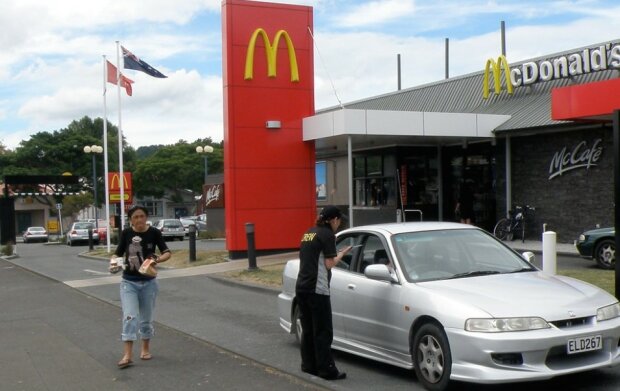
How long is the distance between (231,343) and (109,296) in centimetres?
672

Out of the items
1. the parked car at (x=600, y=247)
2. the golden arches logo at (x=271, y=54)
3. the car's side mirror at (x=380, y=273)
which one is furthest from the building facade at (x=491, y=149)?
the car's side mirror at (x=380, y=273)

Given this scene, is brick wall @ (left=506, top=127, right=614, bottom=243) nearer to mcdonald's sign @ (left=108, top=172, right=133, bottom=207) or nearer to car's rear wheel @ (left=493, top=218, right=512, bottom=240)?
car's rear wheel @ (left=493, top=218, right=512, bottom=240)

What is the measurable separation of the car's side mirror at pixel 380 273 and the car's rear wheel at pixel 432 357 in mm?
632

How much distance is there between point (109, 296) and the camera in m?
15.3

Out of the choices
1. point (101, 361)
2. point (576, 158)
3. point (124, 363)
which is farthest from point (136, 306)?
point (576, 158)

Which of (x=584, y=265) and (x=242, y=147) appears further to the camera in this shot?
(x=242, y=147)

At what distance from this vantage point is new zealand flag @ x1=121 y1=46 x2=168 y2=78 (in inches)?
1094

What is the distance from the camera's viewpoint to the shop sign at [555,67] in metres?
20.2

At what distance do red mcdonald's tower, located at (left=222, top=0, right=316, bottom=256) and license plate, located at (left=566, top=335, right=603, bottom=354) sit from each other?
15767 mm

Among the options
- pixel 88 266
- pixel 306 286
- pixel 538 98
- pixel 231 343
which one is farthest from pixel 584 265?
pixel 88 266

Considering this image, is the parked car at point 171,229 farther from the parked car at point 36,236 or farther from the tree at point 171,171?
the tree at point 171,171

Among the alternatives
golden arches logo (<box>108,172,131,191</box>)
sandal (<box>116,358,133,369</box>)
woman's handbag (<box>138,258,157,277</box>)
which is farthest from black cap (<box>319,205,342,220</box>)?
golden arches logo (<box>108,172,131,191</box>)

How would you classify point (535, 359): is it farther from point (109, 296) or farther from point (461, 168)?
point (461, 168)

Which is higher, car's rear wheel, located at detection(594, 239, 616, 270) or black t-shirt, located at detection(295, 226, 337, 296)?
black t-shirt, located at detection(295, 226, 337, 296)
